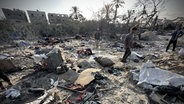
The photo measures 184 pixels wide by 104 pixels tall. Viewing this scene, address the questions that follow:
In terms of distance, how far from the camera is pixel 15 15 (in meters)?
21.5

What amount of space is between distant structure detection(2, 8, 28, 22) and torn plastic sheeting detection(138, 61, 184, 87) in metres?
23.5

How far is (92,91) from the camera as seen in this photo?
2.96 metres

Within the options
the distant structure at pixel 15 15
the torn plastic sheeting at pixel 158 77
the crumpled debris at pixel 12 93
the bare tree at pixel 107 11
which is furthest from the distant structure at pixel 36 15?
the torn plastic sheeting at pixel 158 77

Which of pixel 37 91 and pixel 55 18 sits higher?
pixel 55 18

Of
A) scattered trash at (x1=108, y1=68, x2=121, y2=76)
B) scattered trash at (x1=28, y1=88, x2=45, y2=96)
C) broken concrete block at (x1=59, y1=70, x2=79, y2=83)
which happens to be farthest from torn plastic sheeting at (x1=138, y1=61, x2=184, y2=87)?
scattered trash at (x1=28, y1=88, x2=45, y2=96)

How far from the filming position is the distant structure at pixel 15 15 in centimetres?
2027

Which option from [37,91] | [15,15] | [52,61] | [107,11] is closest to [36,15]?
[15,15]

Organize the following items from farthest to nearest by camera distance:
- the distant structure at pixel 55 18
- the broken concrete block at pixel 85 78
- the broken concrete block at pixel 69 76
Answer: the distant structure at pixel 55 18 → the broken concrete block at pixel 69 76 → the broken concrete block at pixel 85 78

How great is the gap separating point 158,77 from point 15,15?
2592 cm

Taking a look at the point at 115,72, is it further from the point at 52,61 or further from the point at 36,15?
the point at 36,15

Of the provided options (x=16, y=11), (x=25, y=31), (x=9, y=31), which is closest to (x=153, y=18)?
(x=25, y=31)

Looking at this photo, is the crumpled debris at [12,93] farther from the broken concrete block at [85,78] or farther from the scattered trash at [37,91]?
the broken concrete block at [85,78]

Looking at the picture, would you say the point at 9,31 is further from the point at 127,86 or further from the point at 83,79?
the point at 127,86

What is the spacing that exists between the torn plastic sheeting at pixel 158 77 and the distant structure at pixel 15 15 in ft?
77.0
